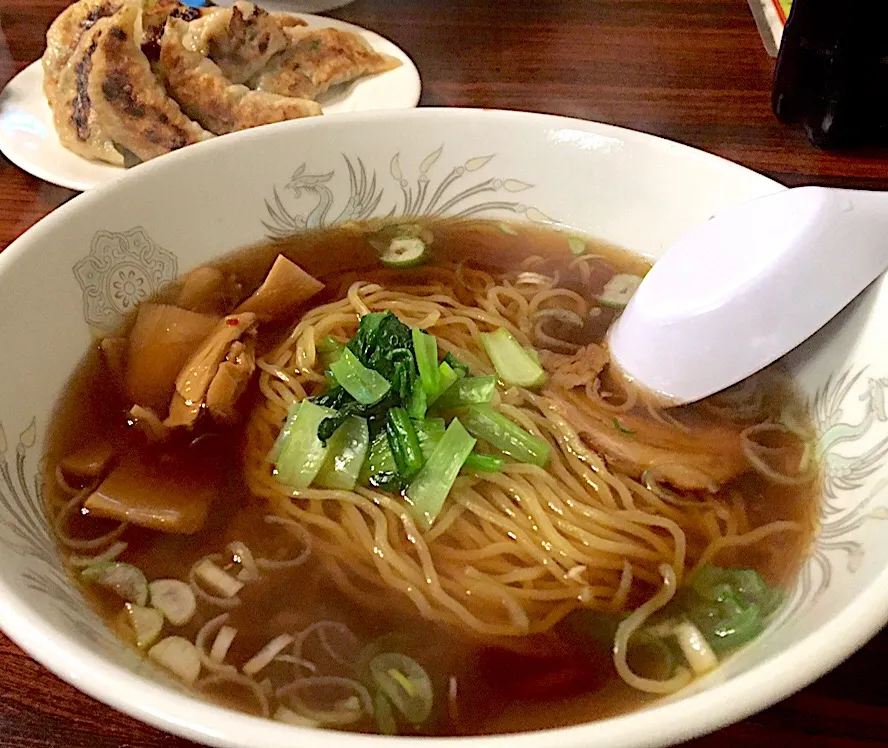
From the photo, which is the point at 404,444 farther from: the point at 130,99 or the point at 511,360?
the point at 130,99

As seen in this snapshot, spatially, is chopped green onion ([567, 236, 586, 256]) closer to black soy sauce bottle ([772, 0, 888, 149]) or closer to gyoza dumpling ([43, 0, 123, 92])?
black soy sauce bottle ([772, 0, 888, 149])

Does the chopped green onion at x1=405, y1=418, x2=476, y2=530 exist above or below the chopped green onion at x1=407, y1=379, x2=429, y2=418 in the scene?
below

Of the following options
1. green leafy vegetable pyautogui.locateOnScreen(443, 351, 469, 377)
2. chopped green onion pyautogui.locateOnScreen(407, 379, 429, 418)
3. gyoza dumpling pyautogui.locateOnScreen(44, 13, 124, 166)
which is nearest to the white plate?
gyoza dumpling pyautogui.locateOnScreen(44, 13, 124, 166)

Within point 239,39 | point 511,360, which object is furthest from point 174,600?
point 239,39

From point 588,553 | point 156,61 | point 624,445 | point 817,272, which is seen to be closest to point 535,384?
point 624,445

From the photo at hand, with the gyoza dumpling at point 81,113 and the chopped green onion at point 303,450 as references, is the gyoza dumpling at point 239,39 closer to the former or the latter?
the gyoza dumpling at point 81,113

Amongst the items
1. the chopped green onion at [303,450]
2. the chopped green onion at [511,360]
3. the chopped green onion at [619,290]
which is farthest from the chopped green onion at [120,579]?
the chopped green onion at [619,290]
